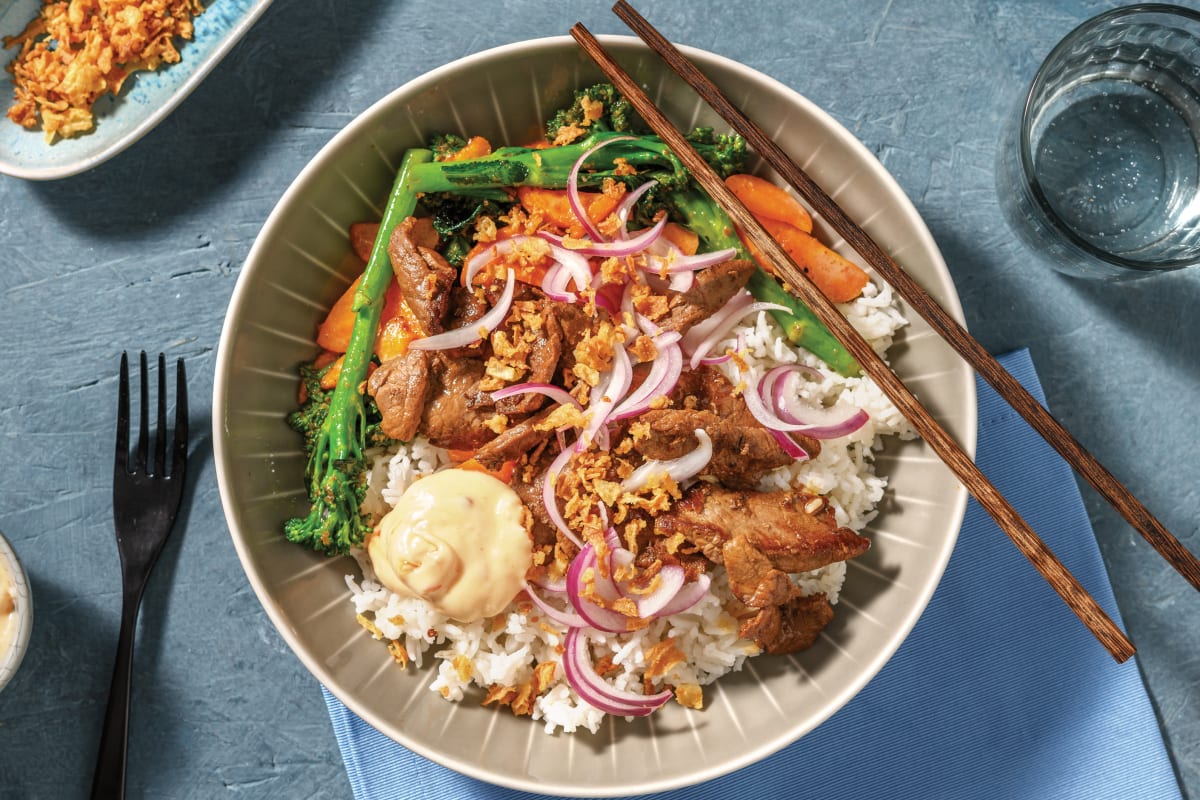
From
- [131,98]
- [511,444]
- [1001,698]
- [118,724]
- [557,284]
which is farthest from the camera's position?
[131,98]

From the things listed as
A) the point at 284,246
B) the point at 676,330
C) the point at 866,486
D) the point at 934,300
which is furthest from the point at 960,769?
the point at 284,246

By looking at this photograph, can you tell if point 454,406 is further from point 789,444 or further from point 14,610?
point 14,610

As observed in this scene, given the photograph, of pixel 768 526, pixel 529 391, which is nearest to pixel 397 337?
pixel 529 391

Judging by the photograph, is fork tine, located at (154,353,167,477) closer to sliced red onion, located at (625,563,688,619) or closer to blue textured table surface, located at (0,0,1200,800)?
blue textured table surface, located at (0,0,1200,800)

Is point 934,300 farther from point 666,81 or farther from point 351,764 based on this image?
point 351,764

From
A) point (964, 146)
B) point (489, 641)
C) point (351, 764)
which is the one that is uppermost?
point (964, 146)
